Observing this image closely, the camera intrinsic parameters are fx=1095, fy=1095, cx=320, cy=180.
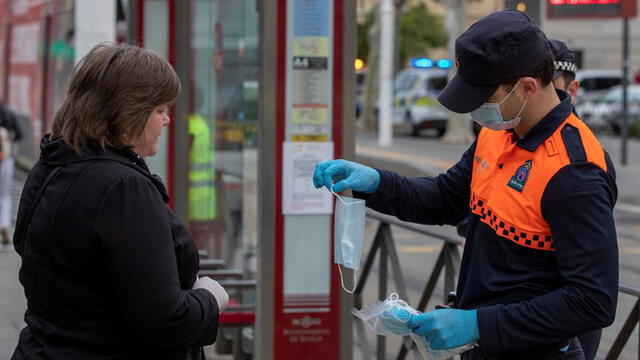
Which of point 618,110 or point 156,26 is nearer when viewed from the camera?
point 156,26

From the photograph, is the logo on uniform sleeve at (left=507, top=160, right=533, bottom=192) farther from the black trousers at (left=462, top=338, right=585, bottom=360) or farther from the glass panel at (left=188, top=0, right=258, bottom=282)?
the glass panel at (left=188, top=0, right=258, bottom=282)

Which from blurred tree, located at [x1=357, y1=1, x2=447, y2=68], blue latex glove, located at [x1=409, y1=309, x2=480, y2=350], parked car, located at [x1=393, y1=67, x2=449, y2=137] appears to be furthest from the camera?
blurred tree, located at [x1=357, y1=1, x2=447, y2=68]

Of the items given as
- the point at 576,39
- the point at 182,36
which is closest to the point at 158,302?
the point at 182,36

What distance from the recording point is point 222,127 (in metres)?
8.55

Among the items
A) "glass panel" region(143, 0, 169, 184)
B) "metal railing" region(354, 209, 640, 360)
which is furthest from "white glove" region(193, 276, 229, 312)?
"glass panel" region(143, 0, 169, 184)

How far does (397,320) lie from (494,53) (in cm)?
71

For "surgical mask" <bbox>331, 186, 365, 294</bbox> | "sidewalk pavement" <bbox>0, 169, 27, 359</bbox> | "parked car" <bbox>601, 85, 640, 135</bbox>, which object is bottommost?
"sidewalk pavement" <bbox>0, 169, 27, 359</bbox>

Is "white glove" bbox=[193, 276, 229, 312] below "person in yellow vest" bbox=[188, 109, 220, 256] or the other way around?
the other way around

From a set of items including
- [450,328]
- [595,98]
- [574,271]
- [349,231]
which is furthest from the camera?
[595,98]

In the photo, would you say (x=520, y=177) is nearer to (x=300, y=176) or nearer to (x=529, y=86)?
(x=529, y=86)

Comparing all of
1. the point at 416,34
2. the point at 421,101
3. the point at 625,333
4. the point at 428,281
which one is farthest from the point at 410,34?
the point at 625,333

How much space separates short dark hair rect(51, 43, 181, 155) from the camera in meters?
2.59

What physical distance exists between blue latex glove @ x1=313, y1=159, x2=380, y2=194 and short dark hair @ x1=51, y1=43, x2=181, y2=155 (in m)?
0.73

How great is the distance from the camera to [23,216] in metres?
2.67
